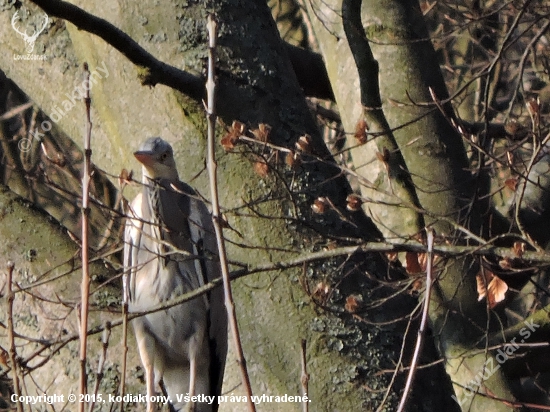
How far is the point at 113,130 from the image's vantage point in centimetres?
298

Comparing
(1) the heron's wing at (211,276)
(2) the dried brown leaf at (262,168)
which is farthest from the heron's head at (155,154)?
(2) the dried brown leaf at (262,168)

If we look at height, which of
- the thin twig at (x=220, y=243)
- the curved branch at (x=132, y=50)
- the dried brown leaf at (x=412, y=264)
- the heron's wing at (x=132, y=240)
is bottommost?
the thin twig at (x=220, y=243)

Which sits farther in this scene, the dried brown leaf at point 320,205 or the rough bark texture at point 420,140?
the rough bark texture at point 420,140

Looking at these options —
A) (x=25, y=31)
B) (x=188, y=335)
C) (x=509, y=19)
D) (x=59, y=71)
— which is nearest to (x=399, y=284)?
(x=188, y=335)

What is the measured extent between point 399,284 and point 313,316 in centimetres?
30

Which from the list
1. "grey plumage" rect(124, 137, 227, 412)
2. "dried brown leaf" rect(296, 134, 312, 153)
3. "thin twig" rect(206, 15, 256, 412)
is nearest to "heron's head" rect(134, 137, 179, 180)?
"grey plumage" rect(124, 137, 227, 412)

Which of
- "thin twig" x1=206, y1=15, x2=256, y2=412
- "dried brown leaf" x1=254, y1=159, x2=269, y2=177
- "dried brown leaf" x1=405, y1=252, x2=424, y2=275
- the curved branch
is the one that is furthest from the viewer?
"dried brown leaf" x1=405, y1=252, x2=424, y2=275

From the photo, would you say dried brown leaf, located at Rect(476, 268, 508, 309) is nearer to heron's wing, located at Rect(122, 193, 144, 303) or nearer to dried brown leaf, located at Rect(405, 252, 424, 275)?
dried brown leaf, located at Rect(405, 252, 424, 275)

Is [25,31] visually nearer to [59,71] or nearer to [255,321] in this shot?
[59,71]

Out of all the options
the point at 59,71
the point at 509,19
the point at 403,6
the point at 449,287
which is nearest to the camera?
the point at 59,71

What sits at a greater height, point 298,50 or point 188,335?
point 298,50

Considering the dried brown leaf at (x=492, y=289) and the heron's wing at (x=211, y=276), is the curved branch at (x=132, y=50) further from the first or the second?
the dried brown leaf at (x=492, y=289)

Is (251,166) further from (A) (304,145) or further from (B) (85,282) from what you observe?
(B) (85,282)

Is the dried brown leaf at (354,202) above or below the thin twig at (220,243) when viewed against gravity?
above
